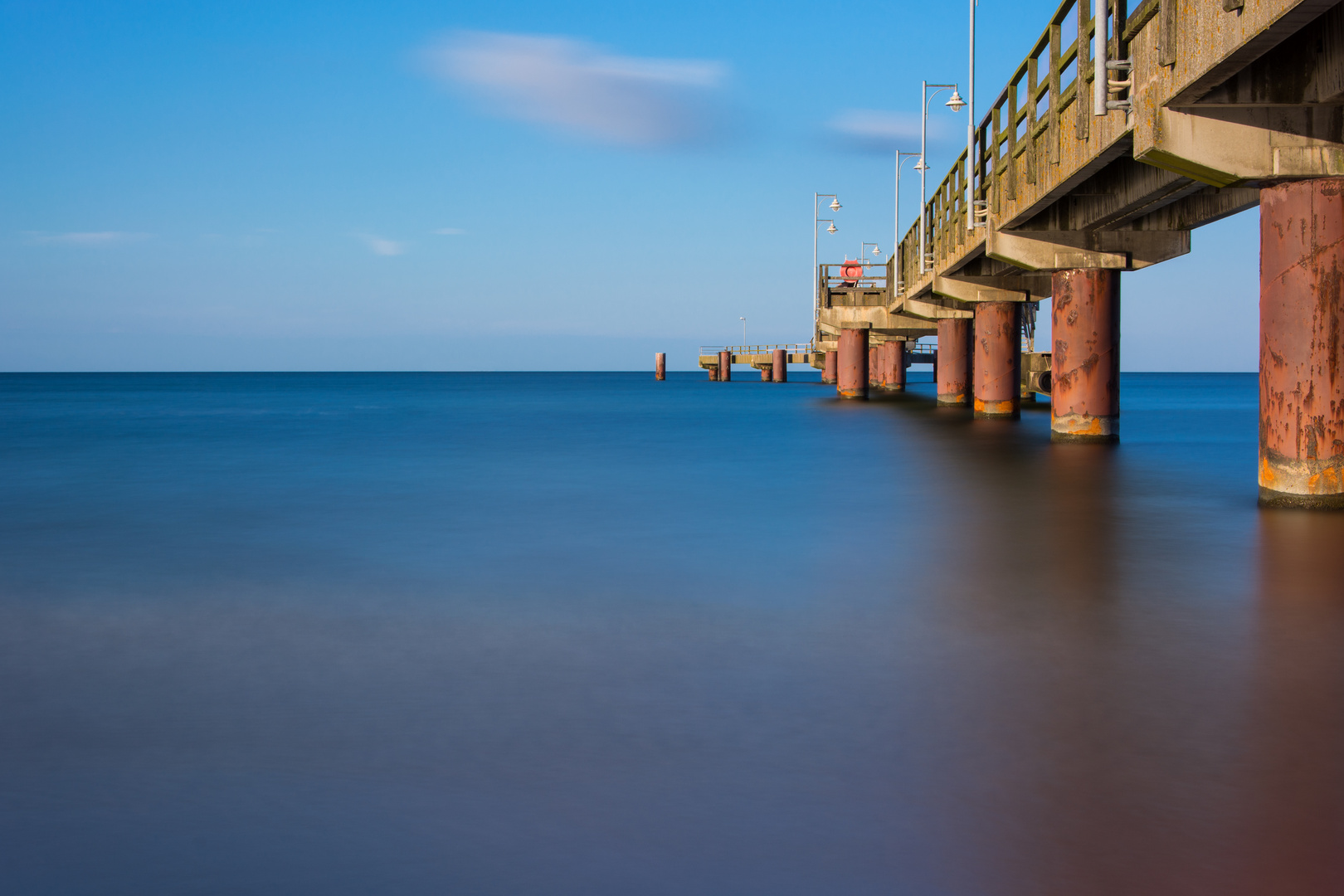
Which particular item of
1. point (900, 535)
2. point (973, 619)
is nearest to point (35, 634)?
point (973, 619)

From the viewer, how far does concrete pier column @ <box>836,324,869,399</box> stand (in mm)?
57344

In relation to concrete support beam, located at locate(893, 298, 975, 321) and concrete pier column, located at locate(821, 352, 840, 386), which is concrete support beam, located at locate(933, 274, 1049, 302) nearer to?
concrete support beam, located at locate(893, 298, 975, 321)

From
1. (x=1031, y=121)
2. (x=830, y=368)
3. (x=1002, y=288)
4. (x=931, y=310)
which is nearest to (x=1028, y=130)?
(x=1031, y=121)

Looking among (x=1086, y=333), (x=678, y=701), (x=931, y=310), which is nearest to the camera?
(x=678, y=701)

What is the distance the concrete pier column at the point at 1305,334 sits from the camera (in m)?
12.2

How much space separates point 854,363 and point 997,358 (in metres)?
25.5

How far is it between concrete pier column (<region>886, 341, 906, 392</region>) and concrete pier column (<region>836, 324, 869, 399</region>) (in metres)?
12.8

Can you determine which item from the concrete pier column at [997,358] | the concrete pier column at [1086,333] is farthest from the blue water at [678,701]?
the concrete pier column at [997,358]

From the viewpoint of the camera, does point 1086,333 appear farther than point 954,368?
No

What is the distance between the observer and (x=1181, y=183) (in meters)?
15.6

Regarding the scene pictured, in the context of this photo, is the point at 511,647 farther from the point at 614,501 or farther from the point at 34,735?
the point at 614,501

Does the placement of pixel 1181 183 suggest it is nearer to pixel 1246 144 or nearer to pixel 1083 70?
pixel 1083 70

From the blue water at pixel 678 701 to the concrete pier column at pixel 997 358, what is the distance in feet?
52.9

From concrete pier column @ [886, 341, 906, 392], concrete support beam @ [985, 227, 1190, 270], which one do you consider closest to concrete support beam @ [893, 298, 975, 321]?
concrete support beam @ [985, 227, 1190, 270]
